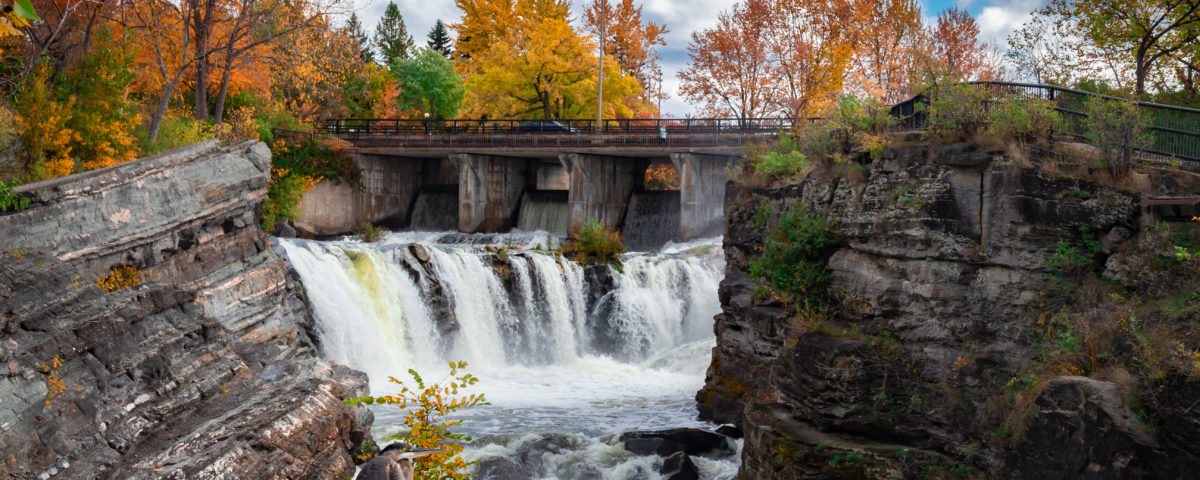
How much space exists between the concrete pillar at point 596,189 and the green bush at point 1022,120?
19689mm

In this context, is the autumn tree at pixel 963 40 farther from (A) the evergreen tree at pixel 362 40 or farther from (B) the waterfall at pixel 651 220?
(A) the evergreen tree at pixel 362 40

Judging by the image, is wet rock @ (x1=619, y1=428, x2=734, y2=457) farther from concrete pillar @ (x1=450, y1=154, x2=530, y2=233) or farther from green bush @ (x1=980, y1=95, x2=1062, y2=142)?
concrete pillar @ (x1=450, y1=154, x2=530, y2=233)

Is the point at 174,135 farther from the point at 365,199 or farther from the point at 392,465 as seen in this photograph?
the point at 365,199

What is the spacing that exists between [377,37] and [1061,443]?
52096 millimetres

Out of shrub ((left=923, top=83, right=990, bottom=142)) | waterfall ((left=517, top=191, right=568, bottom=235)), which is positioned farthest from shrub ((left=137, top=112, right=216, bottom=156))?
waterfall ((left=517, top=191, right=568, bottom=235))

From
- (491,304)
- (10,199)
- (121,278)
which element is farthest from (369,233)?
(10,199)

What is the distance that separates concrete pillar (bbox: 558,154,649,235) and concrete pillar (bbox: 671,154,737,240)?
9.36ft

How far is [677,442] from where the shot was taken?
12.4 m

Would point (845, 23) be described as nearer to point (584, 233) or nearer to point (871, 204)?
point (584, 233)

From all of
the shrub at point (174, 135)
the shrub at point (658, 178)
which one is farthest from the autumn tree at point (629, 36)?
the shrub at point (174, 135)

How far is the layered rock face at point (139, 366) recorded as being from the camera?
22.9 feet

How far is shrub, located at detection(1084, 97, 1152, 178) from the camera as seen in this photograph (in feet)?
31.3

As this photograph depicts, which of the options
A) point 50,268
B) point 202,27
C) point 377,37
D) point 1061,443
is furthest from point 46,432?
point 377,37

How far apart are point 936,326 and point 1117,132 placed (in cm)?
291
